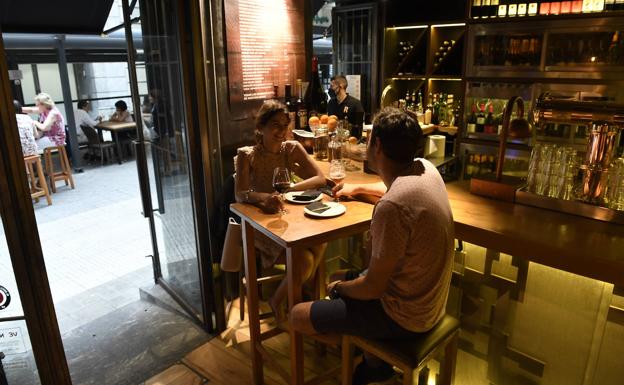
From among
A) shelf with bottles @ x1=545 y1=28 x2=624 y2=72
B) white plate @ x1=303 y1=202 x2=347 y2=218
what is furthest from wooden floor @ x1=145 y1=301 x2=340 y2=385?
shelf with bottles @ x1=545 y1=28 x2=624 y2=72

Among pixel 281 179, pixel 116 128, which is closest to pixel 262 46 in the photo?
pixel 281 179

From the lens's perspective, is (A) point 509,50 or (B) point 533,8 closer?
(B) point 533,8

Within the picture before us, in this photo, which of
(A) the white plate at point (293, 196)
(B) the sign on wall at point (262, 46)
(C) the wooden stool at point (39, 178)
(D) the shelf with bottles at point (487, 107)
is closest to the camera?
(A) the white plate at point (293, 196)

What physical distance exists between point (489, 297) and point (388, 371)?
0.59 metres

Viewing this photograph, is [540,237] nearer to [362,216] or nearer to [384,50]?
[362,216]

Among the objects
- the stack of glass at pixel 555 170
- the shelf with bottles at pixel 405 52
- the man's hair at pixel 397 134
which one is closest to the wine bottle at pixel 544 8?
the shelf with bottles at pixel 405 52

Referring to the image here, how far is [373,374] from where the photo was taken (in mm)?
1989

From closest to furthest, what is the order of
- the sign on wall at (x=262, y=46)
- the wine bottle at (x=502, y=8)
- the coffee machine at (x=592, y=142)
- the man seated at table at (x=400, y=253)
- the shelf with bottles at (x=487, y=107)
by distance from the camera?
the man seated at table at (x=400, y=253), the coffee machine at (x=592, y=142), the sign on wall at (x=262, y=46), the wine bottle at (x=502, y=8), the shelf with bottles at (x=487, y=107)

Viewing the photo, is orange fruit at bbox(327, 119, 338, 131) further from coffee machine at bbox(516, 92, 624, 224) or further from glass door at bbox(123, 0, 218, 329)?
coffee machine at bbox(516, 92, 624, 224)

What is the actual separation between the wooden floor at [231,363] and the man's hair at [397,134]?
1.39 m

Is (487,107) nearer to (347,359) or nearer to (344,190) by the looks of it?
(344,190)

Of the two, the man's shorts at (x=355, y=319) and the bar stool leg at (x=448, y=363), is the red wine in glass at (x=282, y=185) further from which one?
the bar stool leg at (x=448, y=363)

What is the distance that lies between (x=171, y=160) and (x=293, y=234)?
1669 millimetres

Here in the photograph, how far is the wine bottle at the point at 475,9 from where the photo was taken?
4.64m
